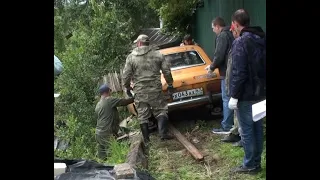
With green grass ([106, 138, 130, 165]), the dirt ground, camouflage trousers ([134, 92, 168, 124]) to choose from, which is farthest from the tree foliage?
green grass ([106, 138, 130, 165])

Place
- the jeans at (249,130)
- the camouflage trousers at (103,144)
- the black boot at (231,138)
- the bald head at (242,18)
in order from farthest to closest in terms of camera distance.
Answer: the camouflage trousers at (103,144), the black boot at (231,138), the bald head at (242,18), the jeans at (249,130)

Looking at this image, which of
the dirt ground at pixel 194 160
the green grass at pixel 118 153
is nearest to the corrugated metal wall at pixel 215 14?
the dirt ground at pixel 194 160

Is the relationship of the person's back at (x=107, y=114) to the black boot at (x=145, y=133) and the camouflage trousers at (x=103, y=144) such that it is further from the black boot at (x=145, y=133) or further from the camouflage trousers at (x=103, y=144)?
the black boot at (x=145, y=133)

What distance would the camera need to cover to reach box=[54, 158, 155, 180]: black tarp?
15.1 ft

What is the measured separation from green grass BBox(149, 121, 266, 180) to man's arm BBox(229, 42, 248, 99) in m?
1.08

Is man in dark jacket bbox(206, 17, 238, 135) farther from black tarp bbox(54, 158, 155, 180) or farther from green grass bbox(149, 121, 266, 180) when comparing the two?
black tarp bbox(54, 158, 155, 180)

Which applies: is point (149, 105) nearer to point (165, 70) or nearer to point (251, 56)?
point (165, 70)

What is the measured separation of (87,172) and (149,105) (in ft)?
9.79

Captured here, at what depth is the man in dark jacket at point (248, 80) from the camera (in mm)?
5000

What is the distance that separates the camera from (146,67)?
25.2ft

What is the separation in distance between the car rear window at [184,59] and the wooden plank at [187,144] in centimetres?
148

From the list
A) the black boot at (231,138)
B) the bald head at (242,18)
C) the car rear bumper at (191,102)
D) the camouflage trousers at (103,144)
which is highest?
the bald head at (242,18)

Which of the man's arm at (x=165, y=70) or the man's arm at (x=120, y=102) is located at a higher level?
the man's arm at (x=165, y=70)
